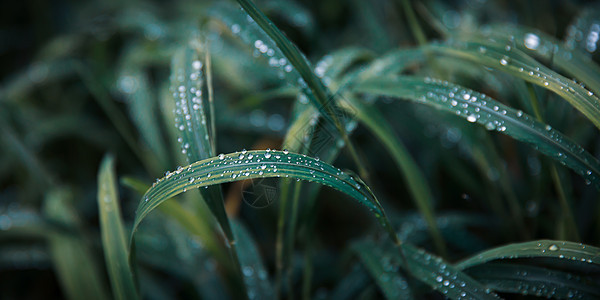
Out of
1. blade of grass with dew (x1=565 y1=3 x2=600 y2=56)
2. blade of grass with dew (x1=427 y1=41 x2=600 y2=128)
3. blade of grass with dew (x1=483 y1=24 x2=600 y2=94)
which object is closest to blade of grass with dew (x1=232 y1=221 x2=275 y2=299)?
blade of grass with dew (x1=427 y1=41 x2=600 y2=128)

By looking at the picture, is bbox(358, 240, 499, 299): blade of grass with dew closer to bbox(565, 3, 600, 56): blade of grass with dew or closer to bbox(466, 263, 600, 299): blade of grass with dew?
bbox(466, 263, 600, 299): blade of grass with dew

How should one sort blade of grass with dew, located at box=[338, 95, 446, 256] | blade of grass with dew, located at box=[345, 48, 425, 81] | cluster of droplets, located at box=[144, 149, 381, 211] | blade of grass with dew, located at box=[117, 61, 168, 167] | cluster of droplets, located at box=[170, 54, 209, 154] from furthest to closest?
blade of grass with dew, located at box=[117, 61, 168, 167] < blade of grass with dew, located at box=[345, 48, 425, 81] < blade of grass with dew, located at box=[338, 95, 446, 256] < cluster of droplets, located at box=[170, 54, 209, 154] < cluster of droplets, located at box=[144, 149, 381, 211]

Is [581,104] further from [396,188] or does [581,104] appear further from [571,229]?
[396,188]

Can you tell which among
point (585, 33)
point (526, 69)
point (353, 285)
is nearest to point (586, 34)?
point (585, 33)

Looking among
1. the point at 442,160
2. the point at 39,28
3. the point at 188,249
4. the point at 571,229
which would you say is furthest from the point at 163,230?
the point at 39,28

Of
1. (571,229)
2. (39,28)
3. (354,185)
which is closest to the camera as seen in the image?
(354,185)

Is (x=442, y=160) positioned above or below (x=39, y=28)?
below

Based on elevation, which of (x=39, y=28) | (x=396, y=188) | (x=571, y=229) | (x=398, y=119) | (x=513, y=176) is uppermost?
(x=39, y=28)
